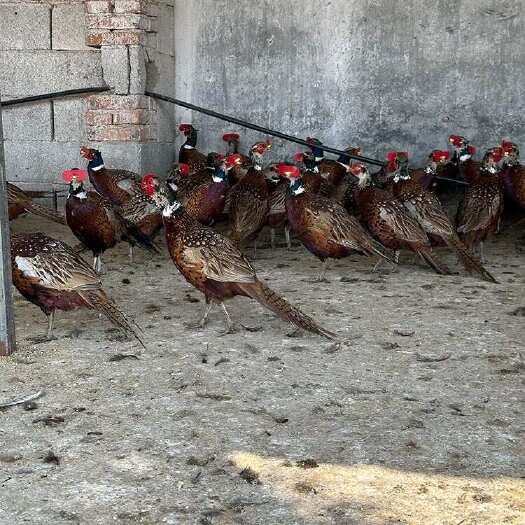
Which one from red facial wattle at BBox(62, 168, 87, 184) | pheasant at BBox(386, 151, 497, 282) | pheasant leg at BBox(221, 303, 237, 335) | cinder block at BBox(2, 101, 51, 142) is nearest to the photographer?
pheasant leg at BBox(221, 303, 237, 335)

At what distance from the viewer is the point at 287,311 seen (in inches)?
154

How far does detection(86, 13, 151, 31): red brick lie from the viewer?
7.00 meters

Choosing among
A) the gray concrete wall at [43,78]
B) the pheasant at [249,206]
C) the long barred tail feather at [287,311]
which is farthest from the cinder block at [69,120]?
the long barred tail feather at [287,311]

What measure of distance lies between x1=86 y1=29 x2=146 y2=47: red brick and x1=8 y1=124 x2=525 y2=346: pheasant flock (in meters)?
1.19

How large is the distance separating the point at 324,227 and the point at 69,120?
3477 mm

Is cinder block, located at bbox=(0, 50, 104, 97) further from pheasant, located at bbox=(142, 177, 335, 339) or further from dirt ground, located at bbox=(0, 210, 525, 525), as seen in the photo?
pheasant, located at bbox=(142, 177, 335, 339)

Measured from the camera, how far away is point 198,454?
2.68 meters

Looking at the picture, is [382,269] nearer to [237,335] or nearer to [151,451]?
[237,335]

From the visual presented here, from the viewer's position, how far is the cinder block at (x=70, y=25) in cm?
742

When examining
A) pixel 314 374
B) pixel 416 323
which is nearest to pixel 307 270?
pixel 416 323

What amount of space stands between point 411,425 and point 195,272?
5.29ft

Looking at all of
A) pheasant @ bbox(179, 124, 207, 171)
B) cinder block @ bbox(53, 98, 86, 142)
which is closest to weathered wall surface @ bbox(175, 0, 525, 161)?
pheasant @ bbox(179, 124, 207, 171)

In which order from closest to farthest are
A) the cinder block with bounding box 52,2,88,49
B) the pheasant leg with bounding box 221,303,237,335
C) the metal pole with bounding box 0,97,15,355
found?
1. the metal pole with bounding box 0,97,15,355
2. the pheasant leg with bounding box 221,303,237,335
3. the cinder block with bounding box 52,2,88,49

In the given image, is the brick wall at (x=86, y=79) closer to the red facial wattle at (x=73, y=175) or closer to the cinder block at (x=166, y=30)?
the cinder block at (x=166, y=30)
